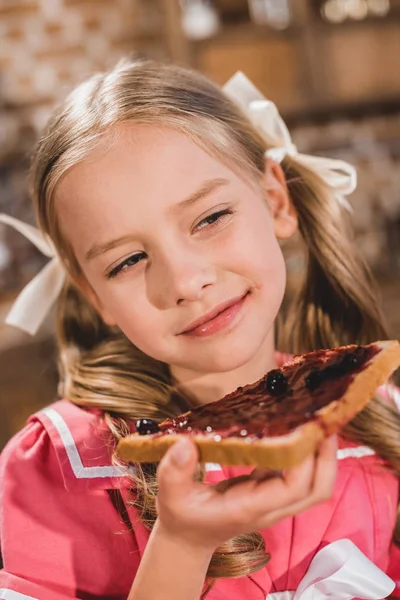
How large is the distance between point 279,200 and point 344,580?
2.49ft

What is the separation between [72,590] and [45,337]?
1885mm

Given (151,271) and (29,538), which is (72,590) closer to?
(29,538)

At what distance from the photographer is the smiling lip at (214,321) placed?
1.17m

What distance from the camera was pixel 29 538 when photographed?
1.14 metres

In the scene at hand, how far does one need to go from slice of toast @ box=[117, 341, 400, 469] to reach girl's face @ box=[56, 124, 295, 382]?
16cm

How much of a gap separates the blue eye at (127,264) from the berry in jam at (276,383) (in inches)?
12.9

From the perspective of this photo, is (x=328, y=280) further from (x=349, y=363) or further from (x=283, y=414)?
(x=283, y=414)

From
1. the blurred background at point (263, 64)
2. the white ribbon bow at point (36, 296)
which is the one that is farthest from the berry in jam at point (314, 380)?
the blurred background at point (263, 64)

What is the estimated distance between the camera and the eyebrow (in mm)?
1136

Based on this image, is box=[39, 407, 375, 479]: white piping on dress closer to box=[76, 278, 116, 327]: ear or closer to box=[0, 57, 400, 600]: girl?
box=[0, 57, 400, 600]: girl

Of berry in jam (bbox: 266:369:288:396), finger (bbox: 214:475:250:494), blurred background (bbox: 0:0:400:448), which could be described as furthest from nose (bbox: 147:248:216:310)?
blurred background (bbox: 0:0:400:448)

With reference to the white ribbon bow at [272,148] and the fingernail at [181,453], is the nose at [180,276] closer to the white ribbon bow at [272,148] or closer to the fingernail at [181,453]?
the fingernail at [181,453]

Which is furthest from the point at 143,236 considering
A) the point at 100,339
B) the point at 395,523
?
the point at 395,523

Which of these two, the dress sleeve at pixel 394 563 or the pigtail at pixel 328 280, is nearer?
the dress sleeve at pixel 394 563
